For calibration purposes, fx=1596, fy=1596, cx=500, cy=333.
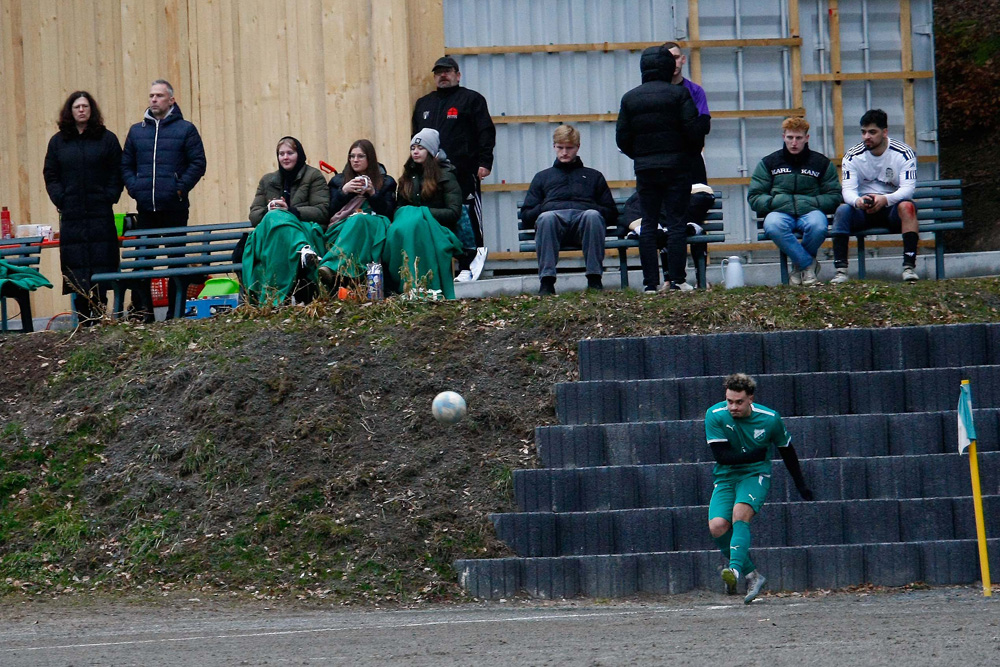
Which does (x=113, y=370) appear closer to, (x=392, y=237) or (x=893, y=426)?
(x=392, y=237)

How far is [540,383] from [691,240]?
2.57 meters

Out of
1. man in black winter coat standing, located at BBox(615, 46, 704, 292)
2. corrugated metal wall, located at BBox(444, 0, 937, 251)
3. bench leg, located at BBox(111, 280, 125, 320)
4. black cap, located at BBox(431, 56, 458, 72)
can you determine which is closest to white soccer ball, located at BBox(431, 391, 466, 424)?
man in black winter coat standing, located at BBox(615, 46, 704, 292)

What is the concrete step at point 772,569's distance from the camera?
11.0 meters

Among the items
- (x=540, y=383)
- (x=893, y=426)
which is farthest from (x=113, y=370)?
(x=893, y=426)

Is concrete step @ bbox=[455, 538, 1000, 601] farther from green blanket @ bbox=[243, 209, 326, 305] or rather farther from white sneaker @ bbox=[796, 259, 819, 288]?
green blanket @ bbox=[243, 209, 326, 305]

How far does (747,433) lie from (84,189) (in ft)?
23.8

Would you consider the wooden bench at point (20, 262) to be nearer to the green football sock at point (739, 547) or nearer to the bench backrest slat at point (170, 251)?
the bench backrest slat at point (170, 251)

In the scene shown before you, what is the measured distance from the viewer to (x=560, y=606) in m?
10.8

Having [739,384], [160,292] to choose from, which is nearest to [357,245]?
[160,292]

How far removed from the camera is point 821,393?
490 inches

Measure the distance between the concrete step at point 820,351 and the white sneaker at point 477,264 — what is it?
389 centimetres

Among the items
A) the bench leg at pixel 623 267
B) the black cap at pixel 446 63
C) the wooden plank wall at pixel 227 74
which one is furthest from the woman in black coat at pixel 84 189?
the bench leg at pixel 623 267

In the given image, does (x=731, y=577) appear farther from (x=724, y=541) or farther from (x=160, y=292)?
(x=160, y=292)

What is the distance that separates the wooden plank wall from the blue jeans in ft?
15.4
